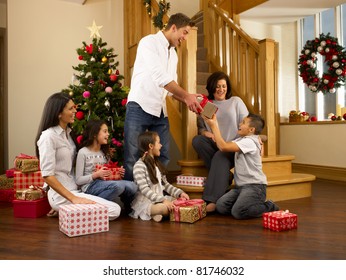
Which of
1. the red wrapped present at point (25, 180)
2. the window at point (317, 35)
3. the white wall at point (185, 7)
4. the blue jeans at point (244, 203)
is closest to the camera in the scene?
the blue jeans at point (244, 203)

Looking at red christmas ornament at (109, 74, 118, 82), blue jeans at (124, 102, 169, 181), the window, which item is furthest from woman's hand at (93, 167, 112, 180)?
the window

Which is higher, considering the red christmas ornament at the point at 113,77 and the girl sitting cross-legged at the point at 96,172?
the red christmas ornament at the point at 113,77

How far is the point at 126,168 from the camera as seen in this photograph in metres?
2.97

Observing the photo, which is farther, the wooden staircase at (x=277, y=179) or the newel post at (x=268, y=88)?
the newel post at (x=268, y=88)

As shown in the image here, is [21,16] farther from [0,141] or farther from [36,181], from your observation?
[36,181]

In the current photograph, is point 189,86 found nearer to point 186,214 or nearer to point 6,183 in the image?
point 186,214

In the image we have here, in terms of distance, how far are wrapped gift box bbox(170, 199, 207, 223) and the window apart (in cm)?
343

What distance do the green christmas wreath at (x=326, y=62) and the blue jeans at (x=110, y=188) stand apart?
375 cm

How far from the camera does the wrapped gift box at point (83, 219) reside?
88.3 inches

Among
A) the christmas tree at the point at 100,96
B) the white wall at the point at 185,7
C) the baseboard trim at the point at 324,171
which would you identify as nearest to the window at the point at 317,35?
the baseboard trim at the point at 324,171

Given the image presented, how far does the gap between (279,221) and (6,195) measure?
101 inches

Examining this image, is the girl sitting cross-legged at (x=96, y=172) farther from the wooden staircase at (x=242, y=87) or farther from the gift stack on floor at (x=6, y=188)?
the gift stack on floor at (x=6, y=188)

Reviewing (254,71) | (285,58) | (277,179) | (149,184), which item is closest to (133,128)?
(149,184)
